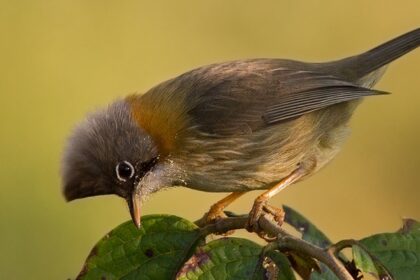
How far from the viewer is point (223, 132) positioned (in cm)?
424

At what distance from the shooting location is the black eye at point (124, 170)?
3.81 meters

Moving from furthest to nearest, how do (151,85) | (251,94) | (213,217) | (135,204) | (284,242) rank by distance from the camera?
(151,85)
(251,94)
(135,204)
(213,217)
(284,242)

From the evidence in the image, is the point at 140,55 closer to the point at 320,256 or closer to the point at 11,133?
the point at 11,133

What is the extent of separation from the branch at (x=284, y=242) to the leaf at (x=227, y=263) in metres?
0.09

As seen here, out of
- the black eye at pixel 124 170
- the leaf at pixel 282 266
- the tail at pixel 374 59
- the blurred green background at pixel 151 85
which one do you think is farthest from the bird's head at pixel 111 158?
the blurred green background at pixel 151 85

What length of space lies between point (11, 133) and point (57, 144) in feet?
1.13

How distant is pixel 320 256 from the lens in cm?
250

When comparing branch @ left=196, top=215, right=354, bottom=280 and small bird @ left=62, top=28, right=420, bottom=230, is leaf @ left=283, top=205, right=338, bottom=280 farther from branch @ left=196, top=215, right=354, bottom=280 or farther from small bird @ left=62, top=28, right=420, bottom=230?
small bird @ left=62, top=28, right=420, bottom=230

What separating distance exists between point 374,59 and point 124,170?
161 centimetres

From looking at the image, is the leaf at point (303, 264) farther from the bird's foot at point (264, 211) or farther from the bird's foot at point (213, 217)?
the bird's foot at point (264, 211)

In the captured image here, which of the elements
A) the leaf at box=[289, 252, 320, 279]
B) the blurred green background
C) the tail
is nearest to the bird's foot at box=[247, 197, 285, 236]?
the leaf at box=[289, 252, 320, 279]

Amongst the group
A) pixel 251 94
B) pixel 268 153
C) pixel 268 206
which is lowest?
pixel 268 206

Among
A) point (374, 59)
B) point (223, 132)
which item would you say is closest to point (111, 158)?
point (223, 132)

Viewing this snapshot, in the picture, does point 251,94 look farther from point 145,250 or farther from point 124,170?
point 145,250
